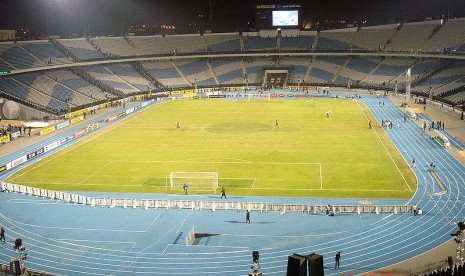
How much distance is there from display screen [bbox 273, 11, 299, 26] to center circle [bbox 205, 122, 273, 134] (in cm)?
5049

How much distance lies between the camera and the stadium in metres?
26.6

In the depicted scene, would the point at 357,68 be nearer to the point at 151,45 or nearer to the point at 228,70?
the point at 228,70

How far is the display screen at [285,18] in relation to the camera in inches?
4196

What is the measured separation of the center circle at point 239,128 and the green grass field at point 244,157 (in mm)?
121

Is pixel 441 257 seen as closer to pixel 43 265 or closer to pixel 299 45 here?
pixel 43 265

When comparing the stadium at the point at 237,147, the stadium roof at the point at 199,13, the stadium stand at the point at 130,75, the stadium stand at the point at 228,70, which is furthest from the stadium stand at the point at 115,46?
the stadium stand at the point at 228,70

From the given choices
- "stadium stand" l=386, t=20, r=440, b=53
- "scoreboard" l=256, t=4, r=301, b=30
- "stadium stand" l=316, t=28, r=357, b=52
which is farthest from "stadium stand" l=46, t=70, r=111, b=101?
"stadium stand" l=386, t=20, r=440, b=53

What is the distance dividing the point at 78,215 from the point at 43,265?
23.1 ft

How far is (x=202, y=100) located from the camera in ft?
295

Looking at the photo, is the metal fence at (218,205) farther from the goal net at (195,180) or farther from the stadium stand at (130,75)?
the stadium stand at (130,75)

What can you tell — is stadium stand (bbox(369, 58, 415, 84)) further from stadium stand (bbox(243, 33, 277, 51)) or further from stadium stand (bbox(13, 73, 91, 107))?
stadium stand (bbox(13, 73, 91, 107))

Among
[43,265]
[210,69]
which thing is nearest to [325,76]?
[210,69]

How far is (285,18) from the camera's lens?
108 m

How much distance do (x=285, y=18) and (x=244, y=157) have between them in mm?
68555
